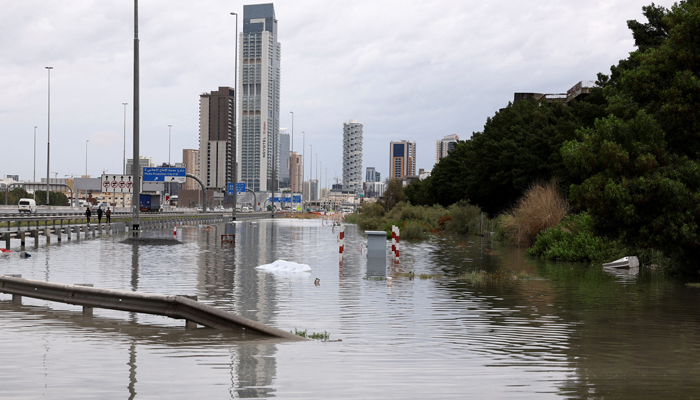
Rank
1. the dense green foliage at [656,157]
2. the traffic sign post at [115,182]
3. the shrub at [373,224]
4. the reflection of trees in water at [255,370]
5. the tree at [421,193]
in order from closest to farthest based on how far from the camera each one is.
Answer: the reflection of trees in water at [255,370]
the dense green foliage at [656,157]
the shrub at [373,224]
the traffic sign post at [115,182]
the tree at [421,193]

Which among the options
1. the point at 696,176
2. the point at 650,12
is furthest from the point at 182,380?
the point at 650,12

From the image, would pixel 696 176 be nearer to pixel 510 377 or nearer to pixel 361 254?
pixel 510 377

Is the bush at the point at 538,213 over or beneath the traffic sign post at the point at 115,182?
beneath

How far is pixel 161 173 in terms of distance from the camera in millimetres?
93312

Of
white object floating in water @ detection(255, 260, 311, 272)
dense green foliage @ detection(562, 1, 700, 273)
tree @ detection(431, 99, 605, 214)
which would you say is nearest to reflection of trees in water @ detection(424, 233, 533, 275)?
white object floating in water @ detection(255, 260, 311, 272)

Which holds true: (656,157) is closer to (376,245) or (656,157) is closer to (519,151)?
(376,245)

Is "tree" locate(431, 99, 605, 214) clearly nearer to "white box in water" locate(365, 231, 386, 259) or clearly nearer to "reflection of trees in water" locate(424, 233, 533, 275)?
"reflection of trees in water" locate(424, 233, 533, 275)

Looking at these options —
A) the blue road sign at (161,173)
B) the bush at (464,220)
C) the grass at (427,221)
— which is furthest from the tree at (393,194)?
the bush at (464,220)

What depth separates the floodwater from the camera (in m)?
7.75

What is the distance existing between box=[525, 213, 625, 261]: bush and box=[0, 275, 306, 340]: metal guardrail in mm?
19191

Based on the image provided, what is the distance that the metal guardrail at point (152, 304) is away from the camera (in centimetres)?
1098

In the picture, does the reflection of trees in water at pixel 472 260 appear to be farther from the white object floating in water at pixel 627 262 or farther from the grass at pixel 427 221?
the grass at pixel 427 221

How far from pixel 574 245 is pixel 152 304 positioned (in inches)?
882

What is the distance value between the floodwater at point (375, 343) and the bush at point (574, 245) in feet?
25.9
